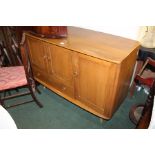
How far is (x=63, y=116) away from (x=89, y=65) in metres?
0.78

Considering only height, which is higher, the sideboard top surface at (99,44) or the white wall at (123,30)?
the white wall at (123,30)

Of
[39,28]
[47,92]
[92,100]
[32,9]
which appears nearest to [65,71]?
[92,100]

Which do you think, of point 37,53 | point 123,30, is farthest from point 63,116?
point 123,30

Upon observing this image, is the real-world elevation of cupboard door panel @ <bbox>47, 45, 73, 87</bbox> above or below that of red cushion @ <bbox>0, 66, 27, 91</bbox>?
above

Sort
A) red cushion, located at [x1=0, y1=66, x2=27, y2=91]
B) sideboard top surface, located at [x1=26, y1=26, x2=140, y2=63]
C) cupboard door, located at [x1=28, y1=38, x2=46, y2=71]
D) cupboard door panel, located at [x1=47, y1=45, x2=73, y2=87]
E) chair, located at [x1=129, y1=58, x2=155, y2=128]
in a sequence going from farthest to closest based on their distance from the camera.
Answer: cupboard door, located at [x1=28, y1=38, x2=46, y2=71] < red cushion, located at [x1=0, y1=66, x2=27, y2=91] < cupboard door panel, located at [x1=47, y1=45, x2=73, y2=87] < sideboard top surface, located at [x1=26, y1=26, x2=140, y2=63] < chair, located at [x1=129, y1=58, x2=155, y2=128]

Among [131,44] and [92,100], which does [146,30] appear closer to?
[131,44]

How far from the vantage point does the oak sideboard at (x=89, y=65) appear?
1.35m

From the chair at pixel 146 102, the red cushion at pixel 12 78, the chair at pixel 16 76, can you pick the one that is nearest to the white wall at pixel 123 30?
the chair at pixel 146 102

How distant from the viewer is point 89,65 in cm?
144

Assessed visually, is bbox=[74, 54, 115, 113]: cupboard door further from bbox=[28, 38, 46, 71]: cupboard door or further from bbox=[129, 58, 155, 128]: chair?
bbox=[28, 38, 46, 71]: cupboard door

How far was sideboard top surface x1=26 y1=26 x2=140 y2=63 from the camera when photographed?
Answer: 1333mm

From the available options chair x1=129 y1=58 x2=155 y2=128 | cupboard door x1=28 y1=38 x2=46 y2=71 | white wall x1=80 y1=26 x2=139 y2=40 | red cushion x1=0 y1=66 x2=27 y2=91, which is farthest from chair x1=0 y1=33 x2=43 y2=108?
chair x1=129 y1=58 x2=155 y2=128

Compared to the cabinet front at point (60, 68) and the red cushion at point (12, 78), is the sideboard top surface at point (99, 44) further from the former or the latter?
the red cushion at point (12, 78)

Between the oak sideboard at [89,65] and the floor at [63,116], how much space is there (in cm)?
18
